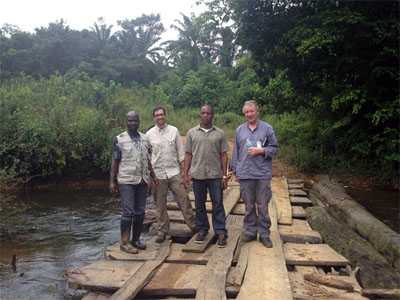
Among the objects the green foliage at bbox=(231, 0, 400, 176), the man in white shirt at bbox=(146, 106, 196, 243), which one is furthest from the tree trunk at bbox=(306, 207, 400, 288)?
the green foliage at bbox=(231, 0, 400, 176)

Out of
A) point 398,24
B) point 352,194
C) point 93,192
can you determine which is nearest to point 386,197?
point 352,194

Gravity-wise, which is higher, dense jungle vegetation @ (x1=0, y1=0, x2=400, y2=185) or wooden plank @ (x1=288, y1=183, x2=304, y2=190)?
dense jungle vegetation @ (x1=0, y1=0, x2=400, y2=185)

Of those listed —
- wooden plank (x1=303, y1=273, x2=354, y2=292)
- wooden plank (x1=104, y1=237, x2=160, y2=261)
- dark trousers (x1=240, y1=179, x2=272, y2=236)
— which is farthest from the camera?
dark trousers (x1=240, y1=179, x2=272, y2=236)

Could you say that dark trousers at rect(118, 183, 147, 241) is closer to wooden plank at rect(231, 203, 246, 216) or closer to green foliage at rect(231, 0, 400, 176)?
wooden plank at rect(231, 203, 246, 216)

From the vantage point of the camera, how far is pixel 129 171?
497 centimetres

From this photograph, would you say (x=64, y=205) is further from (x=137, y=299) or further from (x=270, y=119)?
(x=270, y=119)

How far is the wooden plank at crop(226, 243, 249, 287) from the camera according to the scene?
159 inches

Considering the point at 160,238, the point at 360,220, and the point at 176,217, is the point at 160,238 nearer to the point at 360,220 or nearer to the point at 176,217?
the point at 176,217

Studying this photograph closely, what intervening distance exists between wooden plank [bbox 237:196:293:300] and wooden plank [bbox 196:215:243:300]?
0.20 m

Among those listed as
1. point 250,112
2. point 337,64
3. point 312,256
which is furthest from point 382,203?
point 250,112

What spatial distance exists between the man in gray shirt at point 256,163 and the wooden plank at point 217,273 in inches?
13.8

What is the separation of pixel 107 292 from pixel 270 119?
15.3m

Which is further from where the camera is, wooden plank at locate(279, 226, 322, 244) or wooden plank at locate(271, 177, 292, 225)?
wooden plank at locate(271, 177, 292, 225)

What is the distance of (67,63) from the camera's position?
31.5 metres
